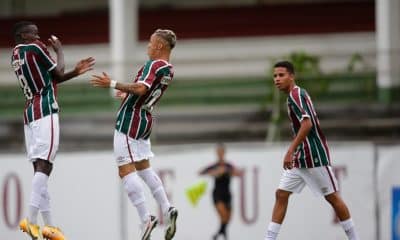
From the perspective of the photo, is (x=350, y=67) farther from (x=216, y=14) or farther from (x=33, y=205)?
(x=33, y=205)

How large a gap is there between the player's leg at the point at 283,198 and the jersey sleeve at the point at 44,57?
3.12 m

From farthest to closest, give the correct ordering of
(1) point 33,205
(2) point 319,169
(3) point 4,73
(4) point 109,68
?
(3) point 4,73, (4) point 109,68, (2) point 319,169, (1) point 33,205

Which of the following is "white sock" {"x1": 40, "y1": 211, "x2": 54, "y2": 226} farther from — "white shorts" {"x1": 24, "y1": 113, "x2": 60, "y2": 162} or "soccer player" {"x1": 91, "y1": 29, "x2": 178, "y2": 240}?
"soccer player" {"x1": 91, "y1": 29, "x2": 178, "y2": 240}

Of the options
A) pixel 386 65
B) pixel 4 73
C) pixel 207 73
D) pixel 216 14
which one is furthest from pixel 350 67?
pixel 4 73

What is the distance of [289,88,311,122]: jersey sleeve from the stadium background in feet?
18.2

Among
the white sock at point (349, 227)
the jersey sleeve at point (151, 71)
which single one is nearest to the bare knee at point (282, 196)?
the white sock at point (349, 227)

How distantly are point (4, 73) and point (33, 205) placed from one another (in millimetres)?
16330

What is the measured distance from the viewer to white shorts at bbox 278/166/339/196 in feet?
49.4

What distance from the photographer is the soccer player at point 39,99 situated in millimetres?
13805

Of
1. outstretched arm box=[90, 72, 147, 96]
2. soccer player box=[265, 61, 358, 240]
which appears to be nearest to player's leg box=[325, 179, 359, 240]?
soccer player box=[265, 61, 358, 240]

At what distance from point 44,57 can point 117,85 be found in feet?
3.15

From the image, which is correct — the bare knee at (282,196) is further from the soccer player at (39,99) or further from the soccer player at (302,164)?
the soccer player at (39,99)

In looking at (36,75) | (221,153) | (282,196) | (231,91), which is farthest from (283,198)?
(231,91)

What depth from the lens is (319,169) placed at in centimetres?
1508
